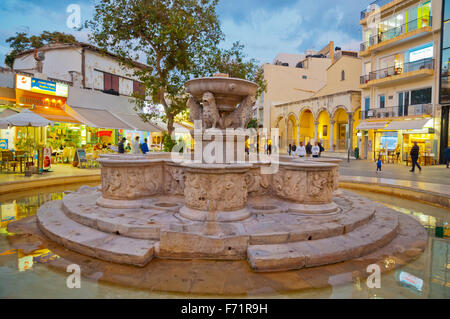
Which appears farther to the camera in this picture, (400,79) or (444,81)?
(400,79)

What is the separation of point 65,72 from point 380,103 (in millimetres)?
23834

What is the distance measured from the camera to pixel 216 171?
4.04 metres

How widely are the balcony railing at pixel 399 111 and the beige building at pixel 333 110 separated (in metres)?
1.75

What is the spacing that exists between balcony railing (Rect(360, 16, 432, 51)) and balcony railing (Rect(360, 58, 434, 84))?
2253mm

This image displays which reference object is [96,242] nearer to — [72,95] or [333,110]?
[72,95]

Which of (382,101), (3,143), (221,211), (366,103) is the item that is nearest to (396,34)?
(382,101)

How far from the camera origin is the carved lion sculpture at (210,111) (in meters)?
5.45

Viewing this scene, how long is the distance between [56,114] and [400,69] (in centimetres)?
2330

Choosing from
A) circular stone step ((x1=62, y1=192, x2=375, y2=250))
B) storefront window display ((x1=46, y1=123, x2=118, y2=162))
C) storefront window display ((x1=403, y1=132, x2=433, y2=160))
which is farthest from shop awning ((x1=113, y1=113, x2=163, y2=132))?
storefront window display ((x1=403, y1=132, x2=433, y2=160))

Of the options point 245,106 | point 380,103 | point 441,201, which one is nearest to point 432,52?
point 380,103

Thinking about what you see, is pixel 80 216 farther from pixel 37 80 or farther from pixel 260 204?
pixel 37 80

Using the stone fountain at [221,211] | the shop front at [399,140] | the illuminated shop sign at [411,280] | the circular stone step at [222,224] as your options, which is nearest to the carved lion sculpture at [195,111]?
the stone fountain at [221,211]

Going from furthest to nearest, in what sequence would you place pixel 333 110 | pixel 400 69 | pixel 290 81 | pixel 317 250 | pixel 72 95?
pixel 290 81
pixel 333 110
pixel 400 69
pixel 72 95
pixel 317 250

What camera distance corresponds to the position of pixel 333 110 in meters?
26.0
